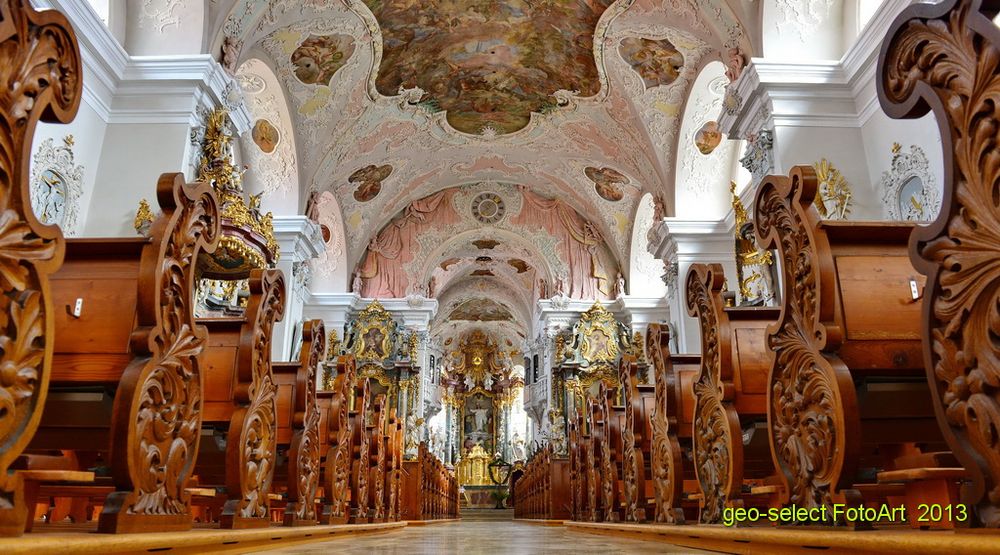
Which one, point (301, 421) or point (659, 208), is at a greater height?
point (659, 208)

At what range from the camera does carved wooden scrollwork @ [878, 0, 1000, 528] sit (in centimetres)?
139

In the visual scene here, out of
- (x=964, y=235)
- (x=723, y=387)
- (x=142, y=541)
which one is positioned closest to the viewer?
(x=964, y=235)

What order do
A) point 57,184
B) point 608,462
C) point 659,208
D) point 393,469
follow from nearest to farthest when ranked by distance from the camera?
point 608,462
point 57,184
point 393,469
point 659,208

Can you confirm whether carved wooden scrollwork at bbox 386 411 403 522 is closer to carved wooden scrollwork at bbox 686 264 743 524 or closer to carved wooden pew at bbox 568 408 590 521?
carved wooden pew at bbox 568 408 590 521

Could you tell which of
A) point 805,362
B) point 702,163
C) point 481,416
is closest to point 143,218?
point 805,362

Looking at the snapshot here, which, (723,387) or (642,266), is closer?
(723,387)

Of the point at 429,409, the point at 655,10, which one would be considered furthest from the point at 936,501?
the point at 429,409

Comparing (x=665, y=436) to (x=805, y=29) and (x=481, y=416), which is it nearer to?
(x=805, y=29)

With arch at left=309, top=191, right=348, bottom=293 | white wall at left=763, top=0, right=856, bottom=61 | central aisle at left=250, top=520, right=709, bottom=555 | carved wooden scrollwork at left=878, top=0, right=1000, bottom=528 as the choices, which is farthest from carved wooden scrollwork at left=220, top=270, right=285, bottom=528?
arch at left=309, top=191, right=348, bottom=293

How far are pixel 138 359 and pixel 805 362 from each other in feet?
7.21

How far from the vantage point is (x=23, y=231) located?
1556 millimetres

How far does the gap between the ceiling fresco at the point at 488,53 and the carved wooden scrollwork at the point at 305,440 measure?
777cm

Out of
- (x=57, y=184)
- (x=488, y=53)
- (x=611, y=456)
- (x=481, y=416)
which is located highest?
(x=488, y=53)

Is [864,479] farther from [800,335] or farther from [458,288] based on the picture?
[458,288]
